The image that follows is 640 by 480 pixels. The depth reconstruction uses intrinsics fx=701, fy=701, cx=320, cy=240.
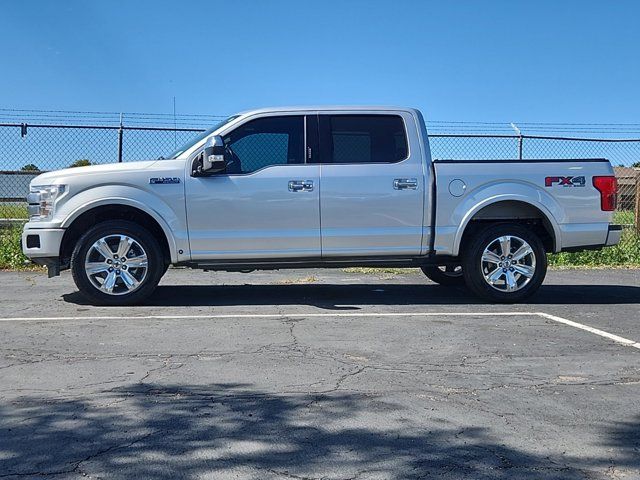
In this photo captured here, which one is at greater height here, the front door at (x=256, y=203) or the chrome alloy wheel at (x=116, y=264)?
the front door at (x=256, y=203)

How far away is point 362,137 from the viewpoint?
24.8 ft

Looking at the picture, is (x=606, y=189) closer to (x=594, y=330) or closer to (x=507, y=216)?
(x=507, y=216)

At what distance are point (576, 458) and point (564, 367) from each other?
173 cm

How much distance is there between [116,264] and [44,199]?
3.27 feet

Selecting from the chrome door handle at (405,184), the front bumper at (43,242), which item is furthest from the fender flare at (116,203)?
the chrome door handle at (405,184)

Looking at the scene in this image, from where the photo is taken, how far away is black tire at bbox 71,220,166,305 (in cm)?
721

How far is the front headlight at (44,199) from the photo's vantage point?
7195 millimetres

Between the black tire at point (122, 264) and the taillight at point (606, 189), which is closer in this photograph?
the black tire at point (122, 264)

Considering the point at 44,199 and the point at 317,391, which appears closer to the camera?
the point at 317,391

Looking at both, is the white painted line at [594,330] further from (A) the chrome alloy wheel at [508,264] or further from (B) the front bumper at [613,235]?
(B) the front bumper at [613,235]

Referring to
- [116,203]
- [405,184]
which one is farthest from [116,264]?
[405,184]

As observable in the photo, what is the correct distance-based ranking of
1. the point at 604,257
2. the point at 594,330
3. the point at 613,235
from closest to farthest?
the point at 594,330 < the point at 613,235 < the point at 604,257

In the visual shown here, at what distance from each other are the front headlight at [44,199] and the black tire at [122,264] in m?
0.45

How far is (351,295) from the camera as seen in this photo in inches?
329
